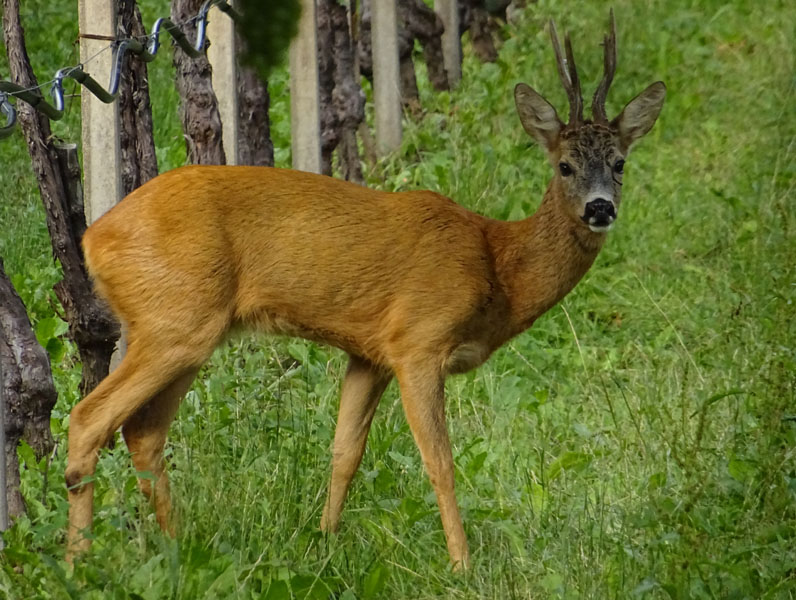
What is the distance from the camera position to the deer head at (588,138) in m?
5.30

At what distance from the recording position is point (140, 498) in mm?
4039

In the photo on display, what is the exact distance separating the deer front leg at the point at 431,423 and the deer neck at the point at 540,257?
18.9 inches

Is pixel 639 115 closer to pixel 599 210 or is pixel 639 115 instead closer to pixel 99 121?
pixel 599 210

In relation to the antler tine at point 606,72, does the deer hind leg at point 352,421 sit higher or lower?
lower

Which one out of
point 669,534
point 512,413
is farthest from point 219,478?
point 512,413

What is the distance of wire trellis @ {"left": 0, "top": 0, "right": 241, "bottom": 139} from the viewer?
388 cm

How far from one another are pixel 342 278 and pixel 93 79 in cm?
110

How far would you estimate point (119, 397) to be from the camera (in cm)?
460

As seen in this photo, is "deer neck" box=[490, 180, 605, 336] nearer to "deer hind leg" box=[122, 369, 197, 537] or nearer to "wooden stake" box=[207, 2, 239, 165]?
"deer hind leg" box=[122, 369, 197, 537]

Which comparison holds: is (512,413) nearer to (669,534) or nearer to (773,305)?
(773,305)

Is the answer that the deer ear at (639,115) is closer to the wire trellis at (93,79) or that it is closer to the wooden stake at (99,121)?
the wire trellis at (93,79)

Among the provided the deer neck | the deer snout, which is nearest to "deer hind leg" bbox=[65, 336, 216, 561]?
the deer neck

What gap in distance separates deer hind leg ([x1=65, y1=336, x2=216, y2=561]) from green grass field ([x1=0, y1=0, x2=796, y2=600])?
8 cm

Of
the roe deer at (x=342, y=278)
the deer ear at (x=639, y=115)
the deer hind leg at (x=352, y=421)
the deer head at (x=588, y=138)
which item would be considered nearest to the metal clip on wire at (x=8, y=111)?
the roe deer at (x=342, y=278)
